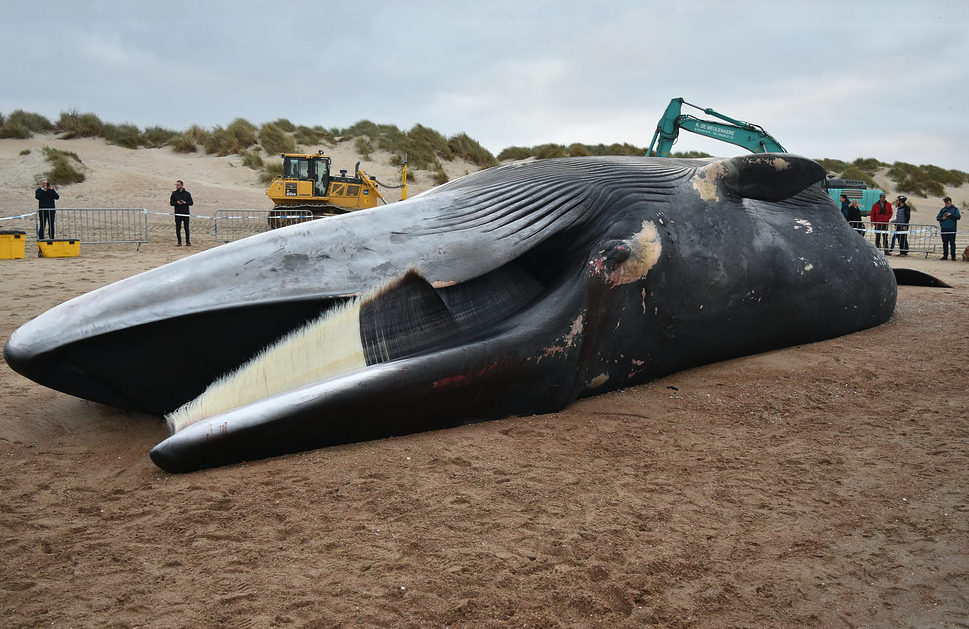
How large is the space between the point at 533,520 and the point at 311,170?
839 inches

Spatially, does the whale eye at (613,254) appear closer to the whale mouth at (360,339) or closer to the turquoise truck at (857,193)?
the whale mouth at (360,339)

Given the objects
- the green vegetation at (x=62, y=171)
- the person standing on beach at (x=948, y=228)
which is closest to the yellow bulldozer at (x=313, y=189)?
the green vegetation at (x=62, y=171)

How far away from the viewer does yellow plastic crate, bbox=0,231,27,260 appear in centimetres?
1346

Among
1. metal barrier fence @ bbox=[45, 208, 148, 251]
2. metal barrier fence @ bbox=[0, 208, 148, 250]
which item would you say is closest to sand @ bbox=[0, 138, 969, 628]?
metal barrier fence @ bbox=[45, 208, 148, 251]

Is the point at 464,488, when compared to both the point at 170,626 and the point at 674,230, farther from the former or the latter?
the point at 674,230

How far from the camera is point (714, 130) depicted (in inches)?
685

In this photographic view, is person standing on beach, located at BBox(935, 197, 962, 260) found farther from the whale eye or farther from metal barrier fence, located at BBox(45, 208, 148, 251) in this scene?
metal barrier fence, located at BBox(45, 208, 148, 251)

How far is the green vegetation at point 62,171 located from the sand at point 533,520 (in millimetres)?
27830

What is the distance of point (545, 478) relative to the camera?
3162 millimetres

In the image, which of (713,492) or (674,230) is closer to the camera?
(713,492)

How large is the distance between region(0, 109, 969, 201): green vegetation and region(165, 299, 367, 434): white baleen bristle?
99.6ft

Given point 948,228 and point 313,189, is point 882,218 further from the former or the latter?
A: point 313,189

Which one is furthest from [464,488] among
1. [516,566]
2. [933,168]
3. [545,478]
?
[933,168]

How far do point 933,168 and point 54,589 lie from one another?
53387mm
